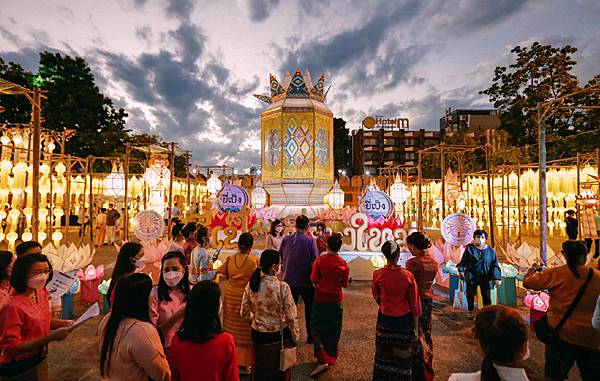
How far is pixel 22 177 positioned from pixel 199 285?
7.41m

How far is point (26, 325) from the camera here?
8.09 feet

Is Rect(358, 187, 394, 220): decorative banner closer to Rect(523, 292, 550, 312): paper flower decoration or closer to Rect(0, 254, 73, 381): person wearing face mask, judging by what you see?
Rect(523, 292, 550, 312): paper flower decoration

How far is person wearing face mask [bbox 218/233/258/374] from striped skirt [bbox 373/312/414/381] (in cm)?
151

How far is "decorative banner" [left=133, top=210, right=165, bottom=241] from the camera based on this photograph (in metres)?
6.78

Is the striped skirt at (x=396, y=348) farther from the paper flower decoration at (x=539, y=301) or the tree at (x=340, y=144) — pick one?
the tree at (x=340, y=144)

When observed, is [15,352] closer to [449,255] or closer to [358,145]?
[449,255]

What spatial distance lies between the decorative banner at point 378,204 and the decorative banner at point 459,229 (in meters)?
1.98

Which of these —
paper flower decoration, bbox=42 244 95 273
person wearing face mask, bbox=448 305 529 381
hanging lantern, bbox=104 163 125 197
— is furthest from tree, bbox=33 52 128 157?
person wearing face mask, bbox=448 305 529 381

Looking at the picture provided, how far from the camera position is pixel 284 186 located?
14.5 m

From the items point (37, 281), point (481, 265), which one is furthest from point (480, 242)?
point (37, 281)

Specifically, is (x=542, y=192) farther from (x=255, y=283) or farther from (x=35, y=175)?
(x=35, y=175)

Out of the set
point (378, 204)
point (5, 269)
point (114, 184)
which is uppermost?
point (114, 184)

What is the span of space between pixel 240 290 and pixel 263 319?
760 mm

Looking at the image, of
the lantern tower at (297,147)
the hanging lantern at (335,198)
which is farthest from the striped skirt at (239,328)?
the lantern tower at (297,147)
